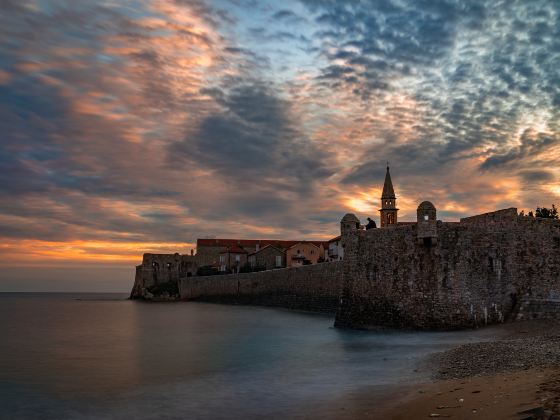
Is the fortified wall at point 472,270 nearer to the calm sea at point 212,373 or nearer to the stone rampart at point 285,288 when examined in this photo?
the calm sea at point 212,373

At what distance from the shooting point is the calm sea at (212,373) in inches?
515

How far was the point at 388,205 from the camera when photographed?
2849 inches

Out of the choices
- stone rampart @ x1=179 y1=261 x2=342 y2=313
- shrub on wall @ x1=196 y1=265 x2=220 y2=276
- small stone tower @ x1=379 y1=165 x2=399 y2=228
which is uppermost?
small stone tower @ x1=379 y1=165 x2=399 y2=228

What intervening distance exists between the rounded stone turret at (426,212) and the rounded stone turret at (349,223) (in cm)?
536

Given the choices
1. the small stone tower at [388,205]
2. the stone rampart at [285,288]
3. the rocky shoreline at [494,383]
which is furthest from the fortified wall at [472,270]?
the small stone tower at [388,205]

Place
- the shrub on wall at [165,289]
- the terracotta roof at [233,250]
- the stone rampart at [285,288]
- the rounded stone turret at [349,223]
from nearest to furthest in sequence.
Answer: the rounded stone turret at [349,223], the stone rampart at [285,288], the shrub on wall at [165,289], the terracotta roof at [233,250]

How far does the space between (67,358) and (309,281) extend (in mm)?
25814

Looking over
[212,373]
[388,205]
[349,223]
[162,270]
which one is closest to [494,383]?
[212,373]

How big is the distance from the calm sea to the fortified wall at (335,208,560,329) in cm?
126

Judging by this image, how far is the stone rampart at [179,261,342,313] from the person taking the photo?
42031mm

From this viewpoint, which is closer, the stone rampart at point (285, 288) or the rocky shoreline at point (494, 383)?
the rocky shoreline at point (494, 383)

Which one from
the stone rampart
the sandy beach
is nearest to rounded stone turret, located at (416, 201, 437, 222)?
the sandy beach

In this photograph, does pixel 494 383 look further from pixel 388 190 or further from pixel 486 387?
pixel 388 190

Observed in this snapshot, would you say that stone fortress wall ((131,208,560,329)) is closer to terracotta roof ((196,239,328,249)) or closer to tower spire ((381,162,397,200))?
tower spire ((381,162,397,200))
